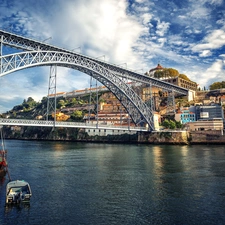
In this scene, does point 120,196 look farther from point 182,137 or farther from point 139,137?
point 139,137

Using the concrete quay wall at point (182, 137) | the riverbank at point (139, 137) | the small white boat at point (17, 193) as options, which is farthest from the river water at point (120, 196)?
the riverbank at point (139, 137)

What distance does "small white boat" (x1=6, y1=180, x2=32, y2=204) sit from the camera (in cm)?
1158

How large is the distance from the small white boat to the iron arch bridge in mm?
14633

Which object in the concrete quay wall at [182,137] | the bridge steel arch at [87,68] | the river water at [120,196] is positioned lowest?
the river water at [120,196]

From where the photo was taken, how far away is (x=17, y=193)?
12.0 meters

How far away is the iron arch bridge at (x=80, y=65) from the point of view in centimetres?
2508

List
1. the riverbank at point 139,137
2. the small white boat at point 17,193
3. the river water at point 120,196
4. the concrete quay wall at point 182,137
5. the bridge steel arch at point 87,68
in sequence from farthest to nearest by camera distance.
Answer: the riverbank at point 139,137, the concrete quay wall at point 182,137, the bridge steel arch at point 87,68, the small white boat at point 17,193, the river water at point 120,196

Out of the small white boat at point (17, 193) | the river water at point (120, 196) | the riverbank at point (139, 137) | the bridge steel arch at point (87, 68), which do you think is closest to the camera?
the river water at point (120, 196)

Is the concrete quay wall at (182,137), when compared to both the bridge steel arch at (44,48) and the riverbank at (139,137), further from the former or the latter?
the bridge steel arch at (44,48)

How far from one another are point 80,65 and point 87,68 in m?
1.48

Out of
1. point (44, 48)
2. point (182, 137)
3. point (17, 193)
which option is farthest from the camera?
point (182, 137)

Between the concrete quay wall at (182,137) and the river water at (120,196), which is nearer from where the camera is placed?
the river water at (120,196)

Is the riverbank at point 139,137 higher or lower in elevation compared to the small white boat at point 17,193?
higher

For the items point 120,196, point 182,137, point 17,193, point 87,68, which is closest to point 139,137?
point 182,137
